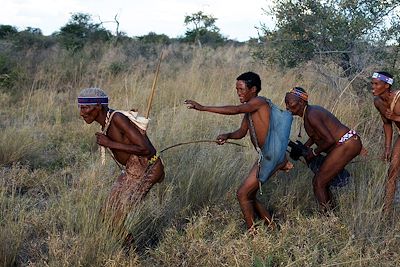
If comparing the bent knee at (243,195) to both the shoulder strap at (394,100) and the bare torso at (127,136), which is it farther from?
the shoulder strap at (394,100)

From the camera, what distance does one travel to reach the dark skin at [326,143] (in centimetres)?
440

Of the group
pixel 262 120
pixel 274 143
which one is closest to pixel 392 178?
A: pixel 274 143

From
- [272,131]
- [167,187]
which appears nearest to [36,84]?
[167,187]

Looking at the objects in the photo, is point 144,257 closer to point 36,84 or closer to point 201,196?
point 201,196

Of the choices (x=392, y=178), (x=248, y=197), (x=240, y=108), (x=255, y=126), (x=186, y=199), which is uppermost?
(x=240, y=108)

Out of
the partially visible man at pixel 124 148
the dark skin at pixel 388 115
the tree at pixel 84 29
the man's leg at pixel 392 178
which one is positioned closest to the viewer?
the partially visible man at pixel 124 148

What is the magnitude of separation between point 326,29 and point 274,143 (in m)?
4.54

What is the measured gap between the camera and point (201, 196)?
177 inches

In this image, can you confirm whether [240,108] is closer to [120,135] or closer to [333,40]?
[120,135]

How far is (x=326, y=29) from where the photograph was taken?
8000 mm

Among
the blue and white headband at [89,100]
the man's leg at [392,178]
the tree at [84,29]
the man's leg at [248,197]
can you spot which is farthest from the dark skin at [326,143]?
the tree at [84,29]

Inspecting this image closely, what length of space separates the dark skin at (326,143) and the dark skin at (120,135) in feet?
4.89

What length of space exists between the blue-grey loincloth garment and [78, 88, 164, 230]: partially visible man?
2.73 ft

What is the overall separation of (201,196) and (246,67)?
19.6 feet
